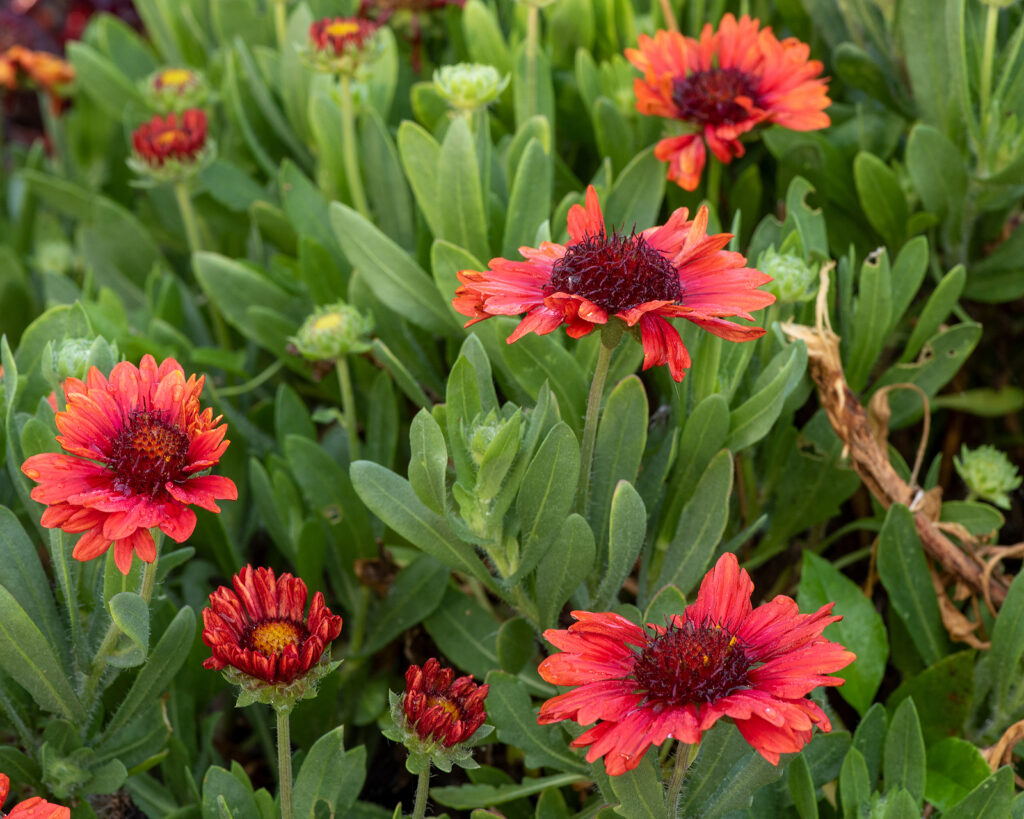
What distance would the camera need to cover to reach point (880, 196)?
1545 millimetres

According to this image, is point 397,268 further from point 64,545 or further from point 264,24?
point 264,24

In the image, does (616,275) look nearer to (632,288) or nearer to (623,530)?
(632,288)

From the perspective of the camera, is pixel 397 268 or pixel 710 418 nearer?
pixel 710 418

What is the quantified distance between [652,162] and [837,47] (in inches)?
15.9

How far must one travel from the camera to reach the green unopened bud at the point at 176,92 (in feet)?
6.28

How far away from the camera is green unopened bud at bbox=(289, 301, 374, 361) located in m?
1.39

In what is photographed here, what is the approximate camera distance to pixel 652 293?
102 centimetres

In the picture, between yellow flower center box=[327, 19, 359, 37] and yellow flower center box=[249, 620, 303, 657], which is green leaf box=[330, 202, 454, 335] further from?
yellow flower center box=[249, 620, 303, 657]

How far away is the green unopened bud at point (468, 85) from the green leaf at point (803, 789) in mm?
901

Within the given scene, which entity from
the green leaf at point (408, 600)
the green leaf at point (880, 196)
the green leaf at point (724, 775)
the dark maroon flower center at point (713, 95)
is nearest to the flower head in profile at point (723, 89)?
the dark maroon flower center at point (713, 95)

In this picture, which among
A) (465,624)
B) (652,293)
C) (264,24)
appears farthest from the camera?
(264,24)

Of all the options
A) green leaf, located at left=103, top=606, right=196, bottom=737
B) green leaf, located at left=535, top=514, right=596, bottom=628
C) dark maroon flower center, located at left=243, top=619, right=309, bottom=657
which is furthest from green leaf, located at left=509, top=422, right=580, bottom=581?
green leaf, located at left=103, top=606, right=196, bottom=737

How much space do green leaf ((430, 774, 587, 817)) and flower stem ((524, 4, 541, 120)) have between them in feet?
2.84

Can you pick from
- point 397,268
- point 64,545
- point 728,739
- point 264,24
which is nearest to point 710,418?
point 728,739
